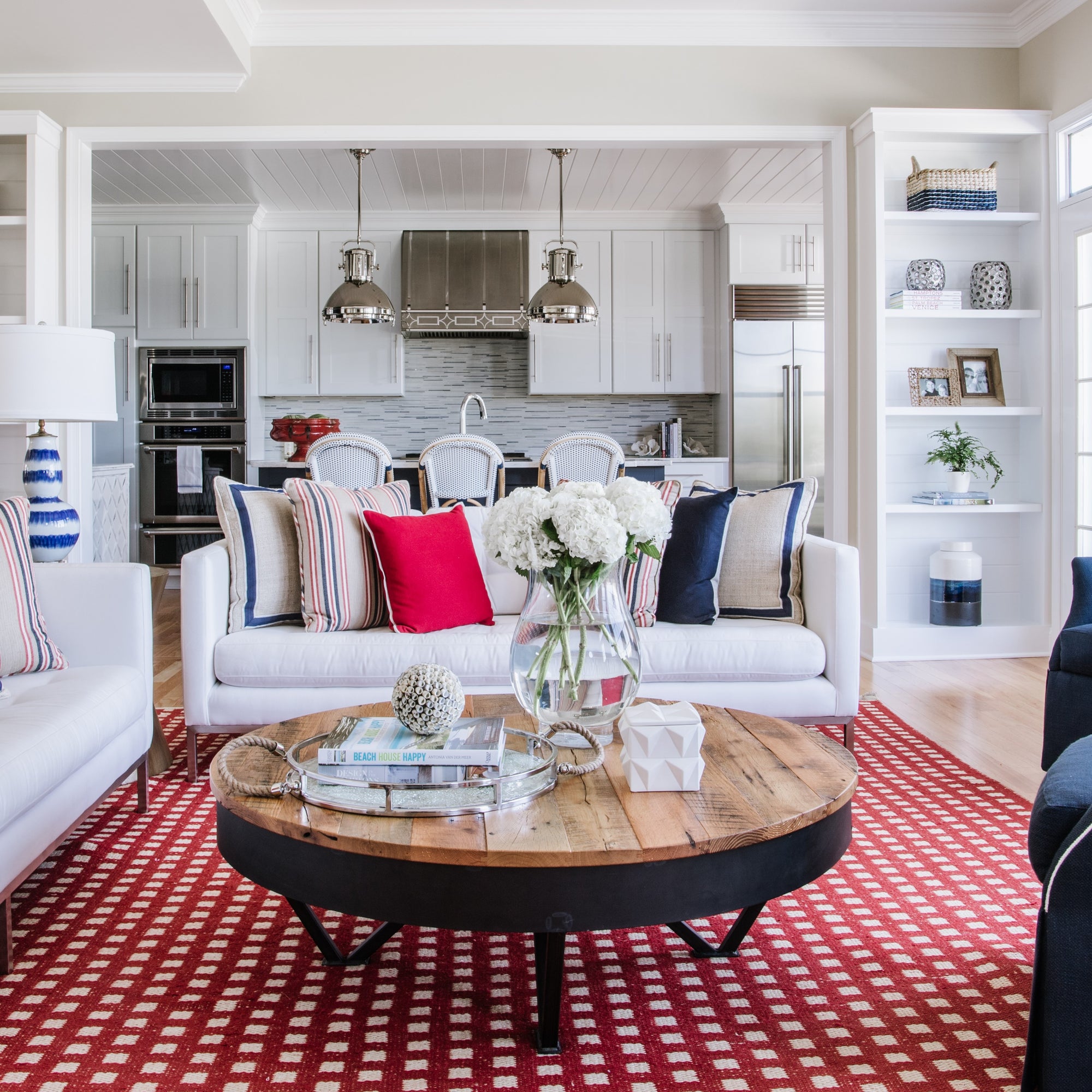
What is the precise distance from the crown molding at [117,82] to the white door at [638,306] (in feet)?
10.8

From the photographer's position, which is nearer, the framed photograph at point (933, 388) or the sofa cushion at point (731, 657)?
the sofa cushion at point (731, 657)

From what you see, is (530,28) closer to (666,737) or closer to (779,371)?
(779,371)

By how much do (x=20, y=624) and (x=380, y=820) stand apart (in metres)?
1.40

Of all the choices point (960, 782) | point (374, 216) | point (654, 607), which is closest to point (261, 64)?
point (374, 216)

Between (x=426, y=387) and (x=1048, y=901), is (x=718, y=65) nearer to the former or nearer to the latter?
(x=426, y=387)

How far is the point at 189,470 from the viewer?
22.1ft

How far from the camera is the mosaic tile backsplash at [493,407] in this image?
7.31 metres

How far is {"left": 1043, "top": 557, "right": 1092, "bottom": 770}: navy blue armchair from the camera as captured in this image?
2.48 m

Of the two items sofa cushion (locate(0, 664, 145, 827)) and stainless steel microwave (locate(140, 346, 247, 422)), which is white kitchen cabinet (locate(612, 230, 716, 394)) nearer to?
stainless steel microwave (locate(140, 346, 247, 422))

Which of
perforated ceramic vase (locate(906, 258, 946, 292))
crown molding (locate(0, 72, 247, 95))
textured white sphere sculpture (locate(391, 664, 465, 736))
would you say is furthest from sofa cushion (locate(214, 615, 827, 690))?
crown molding (locate(0, 72, 247, 95))

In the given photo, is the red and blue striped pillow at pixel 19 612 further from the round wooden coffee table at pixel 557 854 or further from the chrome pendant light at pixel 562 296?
the chrome pendant light at pixel 562 296

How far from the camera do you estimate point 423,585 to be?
9.43ft

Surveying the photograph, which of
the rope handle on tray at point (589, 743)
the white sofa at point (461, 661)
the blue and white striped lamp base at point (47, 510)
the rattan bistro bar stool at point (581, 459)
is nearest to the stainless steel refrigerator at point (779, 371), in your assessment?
the rattan bistro bar stool at point (581, 459)

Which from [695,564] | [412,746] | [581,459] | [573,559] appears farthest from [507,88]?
A: [412,746]
